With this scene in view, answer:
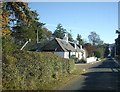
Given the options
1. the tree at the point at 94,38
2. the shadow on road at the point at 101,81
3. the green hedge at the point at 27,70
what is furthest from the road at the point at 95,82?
the tree at the point at 94,38

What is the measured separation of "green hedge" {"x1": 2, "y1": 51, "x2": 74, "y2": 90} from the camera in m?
13.9

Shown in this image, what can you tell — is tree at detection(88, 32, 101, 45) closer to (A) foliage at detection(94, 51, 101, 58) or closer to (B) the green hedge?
(A) foliage at detection(94, 51, 101, 58)

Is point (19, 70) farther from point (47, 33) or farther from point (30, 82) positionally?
point (47, 33)

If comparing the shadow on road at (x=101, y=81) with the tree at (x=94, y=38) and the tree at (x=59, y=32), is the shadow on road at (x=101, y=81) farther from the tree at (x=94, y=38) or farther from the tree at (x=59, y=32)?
the tree at (x=94, y=38)

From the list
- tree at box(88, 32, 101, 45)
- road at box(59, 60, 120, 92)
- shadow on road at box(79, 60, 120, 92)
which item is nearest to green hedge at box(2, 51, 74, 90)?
road at box(59, 60, 120, 92)

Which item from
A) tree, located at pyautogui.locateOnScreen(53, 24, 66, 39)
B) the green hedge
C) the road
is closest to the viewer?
the green hedge

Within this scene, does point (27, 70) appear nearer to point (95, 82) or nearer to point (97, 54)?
point (95, 82)

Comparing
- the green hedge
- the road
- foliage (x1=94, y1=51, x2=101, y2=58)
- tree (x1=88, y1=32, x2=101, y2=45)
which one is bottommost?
the road

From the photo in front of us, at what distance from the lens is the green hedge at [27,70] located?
548 inches

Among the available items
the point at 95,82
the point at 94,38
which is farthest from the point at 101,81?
the point at 94,38

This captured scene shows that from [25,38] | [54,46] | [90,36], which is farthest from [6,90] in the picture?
[90,36]

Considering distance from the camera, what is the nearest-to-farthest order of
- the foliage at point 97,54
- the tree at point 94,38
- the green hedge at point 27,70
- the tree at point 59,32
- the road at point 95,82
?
the green hedge at point 27,70, the road at point 95,82, the foliage at point 97,54, the tree at point 59,32, the tree at point 94,38

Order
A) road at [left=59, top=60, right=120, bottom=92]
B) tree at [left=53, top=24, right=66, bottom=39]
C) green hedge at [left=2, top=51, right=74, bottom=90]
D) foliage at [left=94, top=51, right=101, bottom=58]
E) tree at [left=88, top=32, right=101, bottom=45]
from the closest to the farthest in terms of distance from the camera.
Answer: green hedge at [left=2, top=51, right=74, bottom=90], road at [left=59, top=60, right=120, bottom=92], foliage at [left=94, top=51, right=101, bottom=58], tree at [left=53, top=24, right=66, bottom=39], tree at [left=88, top=32, right=101, bottom=45]

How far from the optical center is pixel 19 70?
15305 millimetres
